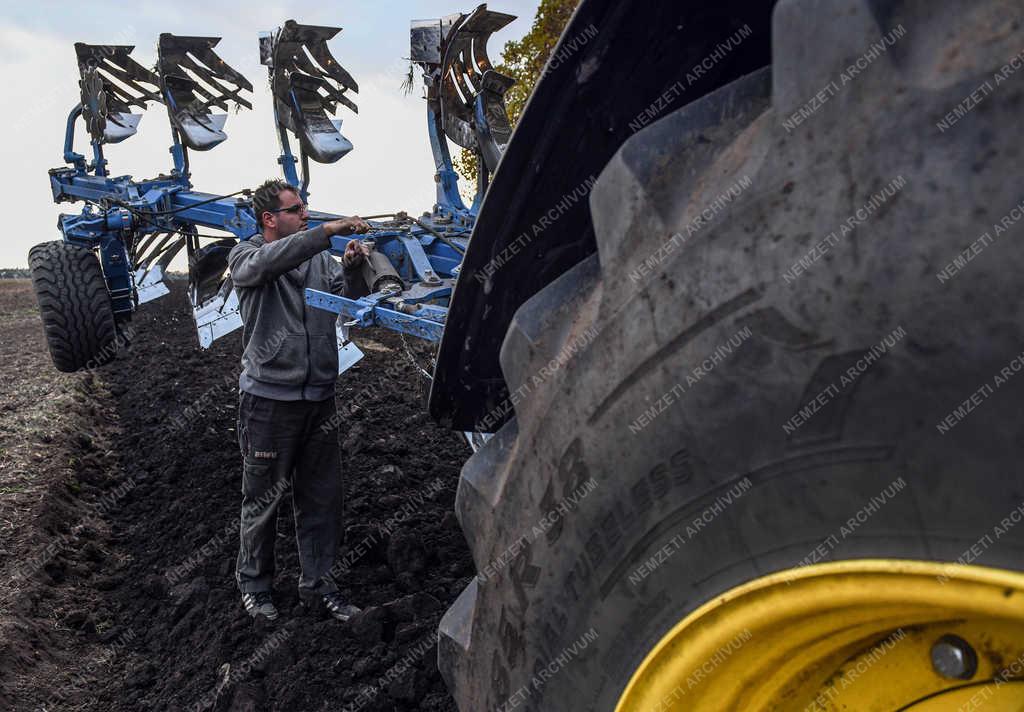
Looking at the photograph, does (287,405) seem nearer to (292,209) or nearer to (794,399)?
(292,209)

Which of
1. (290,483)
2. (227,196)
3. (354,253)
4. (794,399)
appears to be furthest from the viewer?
(227,196)

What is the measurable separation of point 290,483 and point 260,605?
1.70 ft

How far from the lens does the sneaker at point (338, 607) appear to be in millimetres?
3713

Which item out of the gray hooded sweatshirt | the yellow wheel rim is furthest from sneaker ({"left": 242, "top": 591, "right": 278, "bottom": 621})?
the yellow wheel rim

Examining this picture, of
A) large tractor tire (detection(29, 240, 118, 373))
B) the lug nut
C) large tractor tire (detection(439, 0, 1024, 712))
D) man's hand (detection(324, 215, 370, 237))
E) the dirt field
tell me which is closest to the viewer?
large tractor tire (detection(439, 0, 1024, 712))

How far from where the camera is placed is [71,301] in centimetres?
624

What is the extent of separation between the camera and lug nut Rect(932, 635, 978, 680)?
1130 millimetres

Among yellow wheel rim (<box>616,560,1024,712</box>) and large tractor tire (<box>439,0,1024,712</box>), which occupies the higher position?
large tractor tire (<box>439,0,1024,712</box>)

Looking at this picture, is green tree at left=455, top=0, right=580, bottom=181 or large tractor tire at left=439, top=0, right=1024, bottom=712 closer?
large tractor tire at left=439, top=0, right=1024, bottom=712

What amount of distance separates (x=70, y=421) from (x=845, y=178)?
22.7 ft

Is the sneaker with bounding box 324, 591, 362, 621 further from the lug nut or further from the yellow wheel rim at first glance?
the lug nut

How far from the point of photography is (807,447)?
1.07 meters

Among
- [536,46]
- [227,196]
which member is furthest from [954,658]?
[536,46]

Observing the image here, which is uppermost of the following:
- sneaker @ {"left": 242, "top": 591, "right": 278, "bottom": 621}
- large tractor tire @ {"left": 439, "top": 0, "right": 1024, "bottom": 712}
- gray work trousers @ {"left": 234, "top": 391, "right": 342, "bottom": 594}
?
gray work trousers @ {"left": 234, "top": 391, "right": 342, "bottom": 594}
